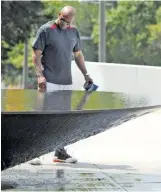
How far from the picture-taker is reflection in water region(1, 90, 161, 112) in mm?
5664

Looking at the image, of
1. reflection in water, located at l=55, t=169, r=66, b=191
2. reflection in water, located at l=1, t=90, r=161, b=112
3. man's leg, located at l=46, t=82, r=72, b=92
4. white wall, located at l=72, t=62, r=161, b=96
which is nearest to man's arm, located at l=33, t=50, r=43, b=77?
man's leg, located at l=46, t=82, r=72, b=92

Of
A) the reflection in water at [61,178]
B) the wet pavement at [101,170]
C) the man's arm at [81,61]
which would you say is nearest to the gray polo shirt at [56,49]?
the man's arm at [81,61]

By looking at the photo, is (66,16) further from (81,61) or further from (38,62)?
(81,61)

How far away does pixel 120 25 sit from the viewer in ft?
97.3

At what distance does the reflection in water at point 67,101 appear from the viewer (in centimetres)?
566

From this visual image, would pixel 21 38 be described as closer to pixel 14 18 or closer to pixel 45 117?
pixel 14 18

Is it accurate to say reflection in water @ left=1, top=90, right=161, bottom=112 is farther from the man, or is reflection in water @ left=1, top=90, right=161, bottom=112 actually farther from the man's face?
the man's face

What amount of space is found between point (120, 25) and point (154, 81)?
15726 millimetres

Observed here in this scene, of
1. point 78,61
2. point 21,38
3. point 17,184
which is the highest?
point 21,38

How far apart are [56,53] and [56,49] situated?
5 cm

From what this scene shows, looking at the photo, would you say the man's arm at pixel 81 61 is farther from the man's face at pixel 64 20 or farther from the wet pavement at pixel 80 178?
the wet pavement at pixel 80 178

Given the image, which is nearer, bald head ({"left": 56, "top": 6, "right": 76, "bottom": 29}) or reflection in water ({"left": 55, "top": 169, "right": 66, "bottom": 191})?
reflection in water ({"left": 55, "top": 169, "right": 66, "bottom": 191})

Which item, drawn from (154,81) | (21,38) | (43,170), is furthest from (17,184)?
(21,38)

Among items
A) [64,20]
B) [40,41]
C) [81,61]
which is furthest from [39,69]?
[81,61]
